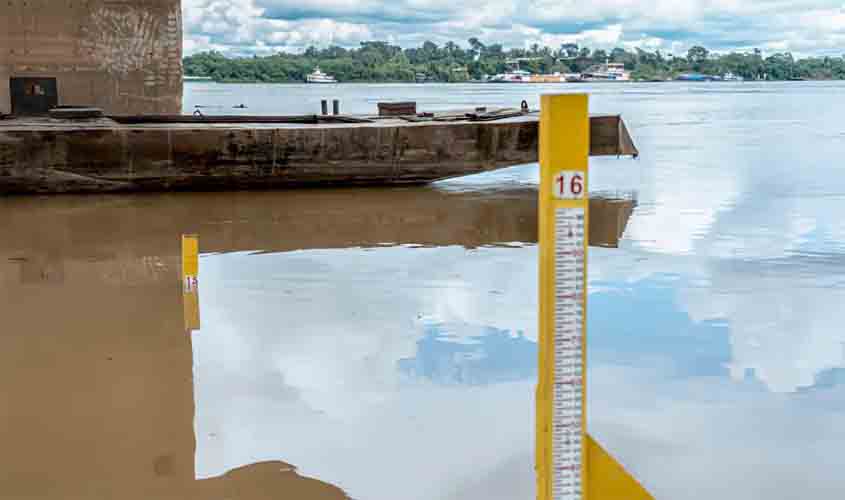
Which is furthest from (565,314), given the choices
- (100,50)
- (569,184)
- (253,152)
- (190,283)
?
(100,50)

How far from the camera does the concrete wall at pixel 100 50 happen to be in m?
20.8

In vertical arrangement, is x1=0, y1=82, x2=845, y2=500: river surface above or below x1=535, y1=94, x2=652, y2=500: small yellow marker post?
below

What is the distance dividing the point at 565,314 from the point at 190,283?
625cm

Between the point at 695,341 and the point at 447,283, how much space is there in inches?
121

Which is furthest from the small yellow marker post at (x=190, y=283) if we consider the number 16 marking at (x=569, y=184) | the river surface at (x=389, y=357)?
the number 16 marking at (x=569, y=184)

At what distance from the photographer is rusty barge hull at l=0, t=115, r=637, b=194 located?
16766 mm

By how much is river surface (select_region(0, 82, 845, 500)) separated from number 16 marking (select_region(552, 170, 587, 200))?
2.23 metres

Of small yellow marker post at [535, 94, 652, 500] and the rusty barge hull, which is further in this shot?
the rusty barge hull

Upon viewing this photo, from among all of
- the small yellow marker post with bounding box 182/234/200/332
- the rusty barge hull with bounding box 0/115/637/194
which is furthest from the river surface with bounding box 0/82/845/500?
the rusty barge hull with bounding box 0/115/637/194

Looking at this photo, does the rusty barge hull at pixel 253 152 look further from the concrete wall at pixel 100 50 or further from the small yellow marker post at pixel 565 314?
the small yellow marker post at pixel 565 314

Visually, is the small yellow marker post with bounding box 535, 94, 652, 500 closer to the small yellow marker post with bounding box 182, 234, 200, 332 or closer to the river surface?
the river surface

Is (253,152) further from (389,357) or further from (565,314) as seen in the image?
(565,314)

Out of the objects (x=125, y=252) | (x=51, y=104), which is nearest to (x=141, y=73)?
(x=51, y=104)

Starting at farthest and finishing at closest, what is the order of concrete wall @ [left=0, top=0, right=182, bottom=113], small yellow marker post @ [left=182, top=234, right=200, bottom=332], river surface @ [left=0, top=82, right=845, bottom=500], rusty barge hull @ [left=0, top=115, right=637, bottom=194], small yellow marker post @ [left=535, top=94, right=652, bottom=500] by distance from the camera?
concrete wall @ [left=0, top=0, right=182, bottom=113] → rusty barge hull @ [left=0, top=115, right=637, bottom=194] → small yellow marker post @ [left=182, top=234, right=200, bottom=332] → river surface @ [left=0, top=82, right=845, bottom=500] → small yellow marker post @ [left=535, top=94, right=652, bottom=500]
